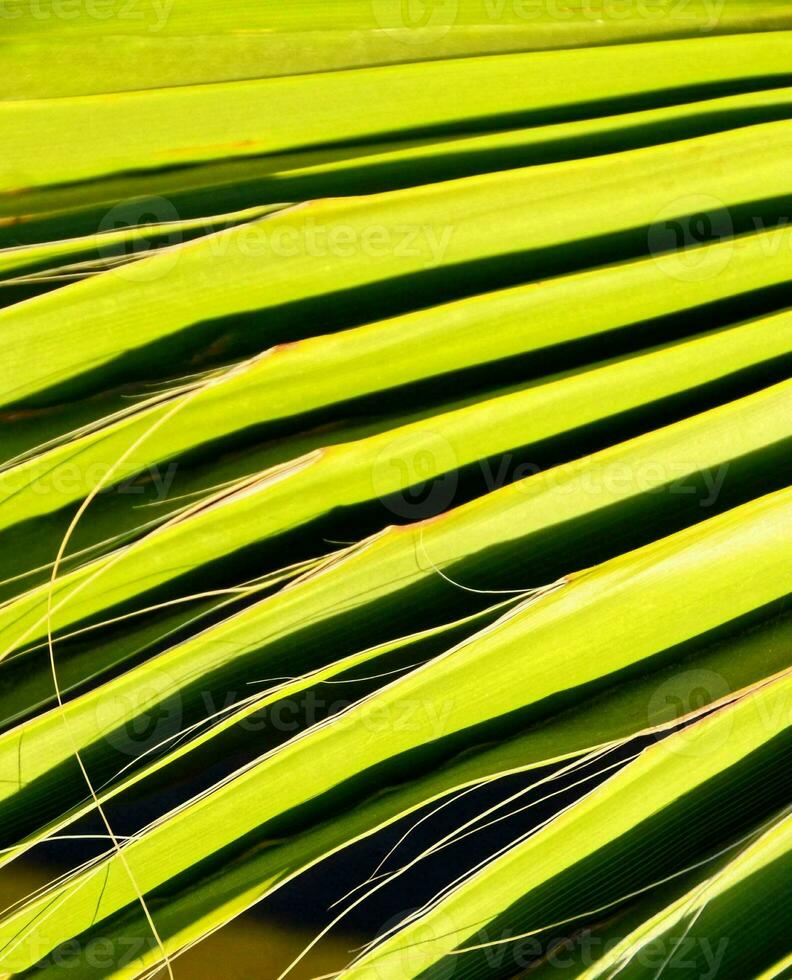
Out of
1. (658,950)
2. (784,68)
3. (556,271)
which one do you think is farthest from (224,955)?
(784,68)

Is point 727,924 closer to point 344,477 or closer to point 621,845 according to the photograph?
point 621,845

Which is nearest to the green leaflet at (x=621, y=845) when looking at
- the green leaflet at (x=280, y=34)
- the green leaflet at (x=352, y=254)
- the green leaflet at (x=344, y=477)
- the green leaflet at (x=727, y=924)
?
the green leaflet at (x=727, y=924)

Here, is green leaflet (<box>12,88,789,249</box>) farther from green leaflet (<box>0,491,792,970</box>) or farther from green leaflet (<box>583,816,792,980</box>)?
green leaflet (<box>583,816,792,980</box>)

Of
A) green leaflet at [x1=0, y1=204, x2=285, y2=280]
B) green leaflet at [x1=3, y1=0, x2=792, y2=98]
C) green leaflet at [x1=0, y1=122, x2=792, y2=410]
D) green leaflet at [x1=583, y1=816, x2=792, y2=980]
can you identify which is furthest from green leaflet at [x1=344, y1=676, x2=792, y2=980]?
green leaflet at [x1=3, y1=0, x2=792, y2=98]

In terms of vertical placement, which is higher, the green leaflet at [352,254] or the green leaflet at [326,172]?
the green leaflet at [326,172]

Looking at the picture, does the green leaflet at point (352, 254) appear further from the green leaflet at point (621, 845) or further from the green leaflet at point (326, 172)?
the green leaflet at point (621, 845)
